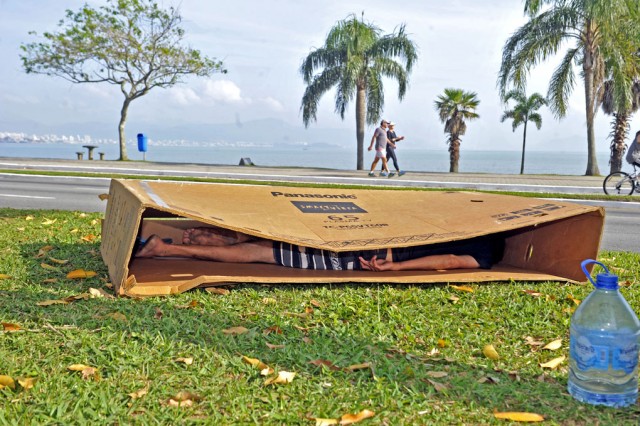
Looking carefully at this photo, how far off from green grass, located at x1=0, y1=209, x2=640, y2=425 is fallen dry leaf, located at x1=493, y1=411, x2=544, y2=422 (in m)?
0.05

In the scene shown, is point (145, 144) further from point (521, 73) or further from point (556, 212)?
point (556, 212)

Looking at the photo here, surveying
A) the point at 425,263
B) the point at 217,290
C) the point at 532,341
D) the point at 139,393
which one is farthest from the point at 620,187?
the point at 139,393

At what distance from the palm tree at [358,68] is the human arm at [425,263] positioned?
77.7ft

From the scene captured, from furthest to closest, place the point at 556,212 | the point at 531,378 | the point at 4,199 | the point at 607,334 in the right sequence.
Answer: the point at 4,199 → the point at 556,212 → the point at 531,378 → the point at 607,334

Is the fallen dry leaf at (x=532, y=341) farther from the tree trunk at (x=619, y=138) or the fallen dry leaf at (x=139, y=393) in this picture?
the tree trunk at (x=619, y=138)

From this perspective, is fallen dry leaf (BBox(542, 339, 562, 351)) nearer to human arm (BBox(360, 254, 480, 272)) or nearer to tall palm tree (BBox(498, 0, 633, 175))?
human arm (BBox(360, 254, 480, 272))

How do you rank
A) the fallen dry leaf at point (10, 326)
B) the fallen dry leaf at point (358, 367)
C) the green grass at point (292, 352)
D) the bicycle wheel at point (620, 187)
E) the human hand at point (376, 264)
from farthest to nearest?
the bicycle wheel at point (620, 187) → the human hand at point (376, 264) → the fallen dry leaf at point (10, 326) → the fallen dry leaf at point (358, 367) → the green grass at point (292, 352)

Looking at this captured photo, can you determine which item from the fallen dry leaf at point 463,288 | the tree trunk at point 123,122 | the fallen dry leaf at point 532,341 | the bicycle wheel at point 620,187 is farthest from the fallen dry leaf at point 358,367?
the tree trunk at point 123,122

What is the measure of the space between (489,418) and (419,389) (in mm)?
364

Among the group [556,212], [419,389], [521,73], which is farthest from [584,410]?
[521,73]

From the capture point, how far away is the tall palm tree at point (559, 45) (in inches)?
920

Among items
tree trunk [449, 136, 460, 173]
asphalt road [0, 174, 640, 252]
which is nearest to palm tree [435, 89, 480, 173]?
tree trunk [449, 136, 460, 173]

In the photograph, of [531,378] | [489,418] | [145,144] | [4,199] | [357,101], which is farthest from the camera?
[145,144]

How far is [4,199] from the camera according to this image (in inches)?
489
